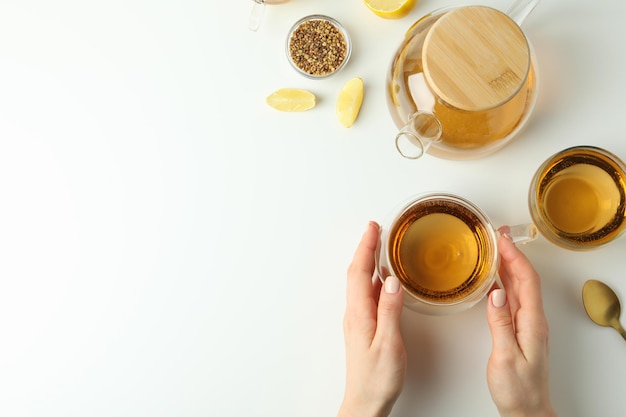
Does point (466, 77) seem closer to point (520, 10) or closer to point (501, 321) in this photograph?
point (520, 10)

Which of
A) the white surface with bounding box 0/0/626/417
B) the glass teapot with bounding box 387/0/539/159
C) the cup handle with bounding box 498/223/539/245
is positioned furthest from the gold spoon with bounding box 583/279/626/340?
the glass teapot with bounding box 387/0/539/159

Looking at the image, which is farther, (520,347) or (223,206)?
(223,206)

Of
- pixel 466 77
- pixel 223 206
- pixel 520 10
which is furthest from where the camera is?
pixel 223 206

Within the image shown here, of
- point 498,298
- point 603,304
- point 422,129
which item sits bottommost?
point 603,304

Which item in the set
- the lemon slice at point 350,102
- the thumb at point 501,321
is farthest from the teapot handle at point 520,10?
the thumb at point 501,321

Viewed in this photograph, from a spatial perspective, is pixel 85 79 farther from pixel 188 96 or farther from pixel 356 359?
pixel 356 359

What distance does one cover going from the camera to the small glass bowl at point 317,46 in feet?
3.45

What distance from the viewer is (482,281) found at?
0.92 meters

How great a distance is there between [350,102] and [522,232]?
0.37 meters

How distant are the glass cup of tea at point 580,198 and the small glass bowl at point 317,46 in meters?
0.41

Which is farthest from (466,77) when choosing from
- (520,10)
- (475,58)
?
(520,10)

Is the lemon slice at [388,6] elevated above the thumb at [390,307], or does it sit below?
above

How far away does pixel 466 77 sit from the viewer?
860mm

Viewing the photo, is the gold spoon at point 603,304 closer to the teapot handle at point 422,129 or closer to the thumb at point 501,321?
the thumb at point 501,321
